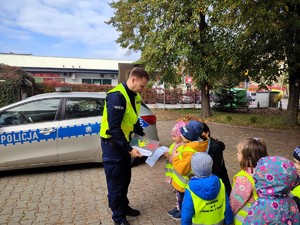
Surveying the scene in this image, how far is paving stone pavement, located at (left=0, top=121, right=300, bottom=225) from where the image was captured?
3.97m

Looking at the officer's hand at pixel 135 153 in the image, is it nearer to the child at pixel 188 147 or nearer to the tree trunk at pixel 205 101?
the child at pixel 188 147

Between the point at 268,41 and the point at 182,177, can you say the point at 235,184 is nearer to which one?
the point at 182,177

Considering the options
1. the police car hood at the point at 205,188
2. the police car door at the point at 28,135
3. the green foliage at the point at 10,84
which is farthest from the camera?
the green foliage at the point at 10,84

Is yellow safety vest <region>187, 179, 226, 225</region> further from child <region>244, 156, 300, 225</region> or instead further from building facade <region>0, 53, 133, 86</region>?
building facade <region>0, 53, 133, 86</region>

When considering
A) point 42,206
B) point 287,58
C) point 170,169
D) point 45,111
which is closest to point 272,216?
point 170,169

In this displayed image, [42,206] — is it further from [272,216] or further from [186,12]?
[186,12]

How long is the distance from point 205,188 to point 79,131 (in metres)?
3.84

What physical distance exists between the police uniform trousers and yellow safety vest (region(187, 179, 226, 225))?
3.64 ft

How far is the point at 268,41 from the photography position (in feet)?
39.2

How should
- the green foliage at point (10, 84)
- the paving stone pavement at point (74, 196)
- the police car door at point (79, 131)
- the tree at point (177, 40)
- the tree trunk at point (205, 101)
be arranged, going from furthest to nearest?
the green foliage at point (10, 84) → the tree trunk at point (205, 101) → the tree at point (177, 40) → the police car door at point (79, 131) → the paving stone pavement at point (74, 196)

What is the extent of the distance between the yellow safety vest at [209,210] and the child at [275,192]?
592mm

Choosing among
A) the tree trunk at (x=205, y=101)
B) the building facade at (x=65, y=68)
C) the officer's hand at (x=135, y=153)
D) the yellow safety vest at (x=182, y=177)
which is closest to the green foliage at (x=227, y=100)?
the tree trunk at (x=205, y=101)

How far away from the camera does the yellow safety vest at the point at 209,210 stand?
8.47 ft

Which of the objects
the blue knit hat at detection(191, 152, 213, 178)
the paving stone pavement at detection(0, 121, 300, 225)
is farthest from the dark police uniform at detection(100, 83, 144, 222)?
the blue knit hat at detection(191, 152, 213, 178)
